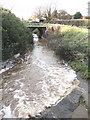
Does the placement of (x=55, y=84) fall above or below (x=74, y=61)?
below

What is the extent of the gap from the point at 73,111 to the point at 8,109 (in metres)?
2.46

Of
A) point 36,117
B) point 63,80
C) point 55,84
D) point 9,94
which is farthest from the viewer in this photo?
point 63,80

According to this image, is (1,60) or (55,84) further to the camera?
(1,60)

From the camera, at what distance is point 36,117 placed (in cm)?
465

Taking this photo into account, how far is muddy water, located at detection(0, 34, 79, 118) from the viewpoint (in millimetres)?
5609

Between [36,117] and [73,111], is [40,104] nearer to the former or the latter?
[36,117]

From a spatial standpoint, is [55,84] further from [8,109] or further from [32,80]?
[8,109]

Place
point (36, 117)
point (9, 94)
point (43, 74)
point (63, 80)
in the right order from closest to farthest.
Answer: point (36, 117), point (9, 94), point (63, 80), point (43, 74)

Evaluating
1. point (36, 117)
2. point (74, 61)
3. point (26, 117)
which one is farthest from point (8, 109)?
point (74, 61)

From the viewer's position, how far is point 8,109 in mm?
5645

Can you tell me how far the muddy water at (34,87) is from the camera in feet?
18.4

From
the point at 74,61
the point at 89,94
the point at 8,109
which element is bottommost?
the point at 8,109

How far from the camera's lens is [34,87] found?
7.45 m

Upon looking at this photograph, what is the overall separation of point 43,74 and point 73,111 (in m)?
4.70
